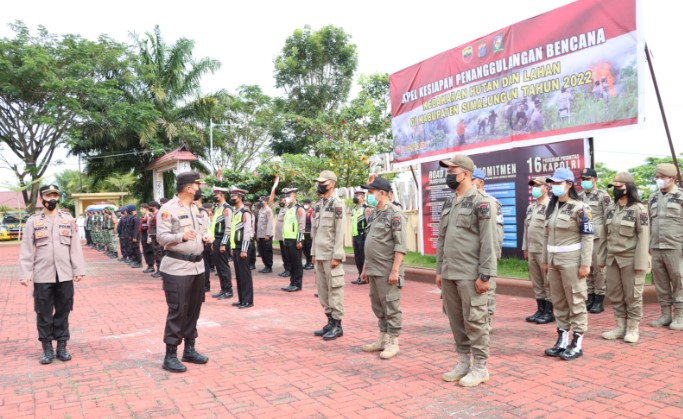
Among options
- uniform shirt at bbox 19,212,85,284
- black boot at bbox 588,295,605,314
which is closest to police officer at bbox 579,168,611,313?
black boot at bbox 588,295,605,314

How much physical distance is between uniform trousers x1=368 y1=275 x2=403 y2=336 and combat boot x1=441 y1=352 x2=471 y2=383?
0.86 m

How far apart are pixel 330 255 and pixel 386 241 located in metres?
1.04

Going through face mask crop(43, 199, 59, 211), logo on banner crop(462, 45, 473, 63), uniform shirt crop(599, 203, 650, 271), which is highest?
logo on banner crop(462, 45, 473, 63)

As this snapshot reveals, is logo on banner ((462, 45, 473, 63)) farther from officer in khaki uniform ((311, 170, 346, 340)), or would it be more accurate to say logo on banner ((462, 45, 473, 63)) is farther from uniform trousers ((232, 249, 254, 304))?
uniform trousers ((232, 249, 254, 304))

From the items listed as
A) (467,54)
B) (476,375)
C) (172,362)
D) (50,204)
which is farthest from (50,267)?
(467,54)

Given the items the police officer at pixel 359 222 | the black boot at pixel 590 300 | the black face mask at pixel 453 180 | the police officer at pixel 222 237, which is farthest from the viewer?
the police officer at pixel 359 222

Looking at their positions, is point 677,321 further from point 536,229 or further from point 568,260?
point 568,260

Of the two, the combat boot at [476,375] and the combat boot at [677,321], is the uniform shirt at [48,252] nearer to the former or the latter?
the combat boot at [476,375]

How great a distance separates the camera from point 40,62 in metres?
25.7

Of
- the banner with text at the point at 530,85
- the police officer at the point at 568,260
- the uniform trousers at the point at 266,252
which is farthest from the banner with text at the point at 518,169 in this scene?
the uniform trousers at the point at 266,252

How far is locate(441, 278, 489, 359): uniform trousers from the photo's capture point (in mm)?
4340

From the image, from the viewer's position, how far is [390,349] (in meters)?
5.30

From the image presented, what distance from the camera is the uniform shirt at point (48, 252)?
5586mm

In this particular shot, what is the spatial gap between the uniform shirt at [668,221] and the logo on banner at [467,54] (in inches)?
225
